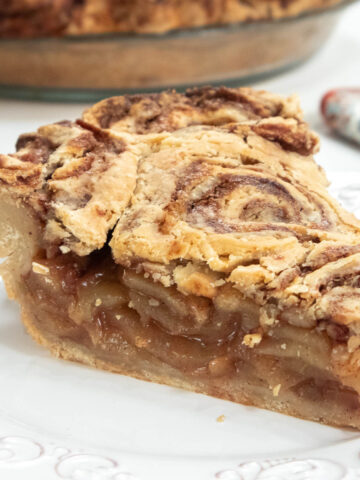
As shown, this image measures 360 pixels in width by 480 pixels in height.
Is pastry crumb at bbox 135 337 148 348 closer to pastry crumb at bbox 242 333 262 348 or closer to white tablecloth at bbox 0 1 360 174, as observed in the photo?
pastry crumb at bbox 242 333 262 348

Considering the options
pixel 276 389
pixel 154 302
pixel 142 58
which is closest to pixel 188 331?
pixel 154 302

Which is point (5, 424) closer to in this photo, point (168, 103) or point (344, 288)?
point (344, 288)

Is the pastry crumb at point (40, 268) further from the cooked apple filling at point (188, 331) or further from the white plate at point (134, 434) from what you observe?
the white plate at point (134, 434)

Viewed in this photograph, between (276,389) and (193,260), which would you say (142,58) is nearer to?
(193,260)

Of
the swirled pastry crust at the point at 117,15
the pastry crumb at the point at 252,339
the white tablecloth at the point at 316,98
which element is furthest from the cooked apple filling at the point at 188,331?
the swirled pastry crust at the point at 117,15

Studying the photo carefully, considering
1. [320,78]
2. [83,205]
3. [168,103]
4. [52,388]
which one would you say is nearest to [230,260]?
[83,205]

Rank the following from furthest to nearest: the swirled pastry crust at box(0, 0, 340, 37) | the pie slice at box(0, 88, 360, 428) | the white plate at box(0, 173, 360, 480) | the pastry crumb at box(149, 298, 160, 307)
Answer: the swirled pastry crust at box(0, 0, 340, 37)
the pastry crumb at box(149, 298, 160, 307)
the pie slice at box(0, 88, 360, 428)
the white plate at box(0, 173, 360, 480)

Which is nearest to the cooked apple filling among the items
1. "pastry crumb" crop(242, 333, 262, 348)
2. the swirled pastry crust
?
"pastry crumb" crop(242, 333, 262, 348)
